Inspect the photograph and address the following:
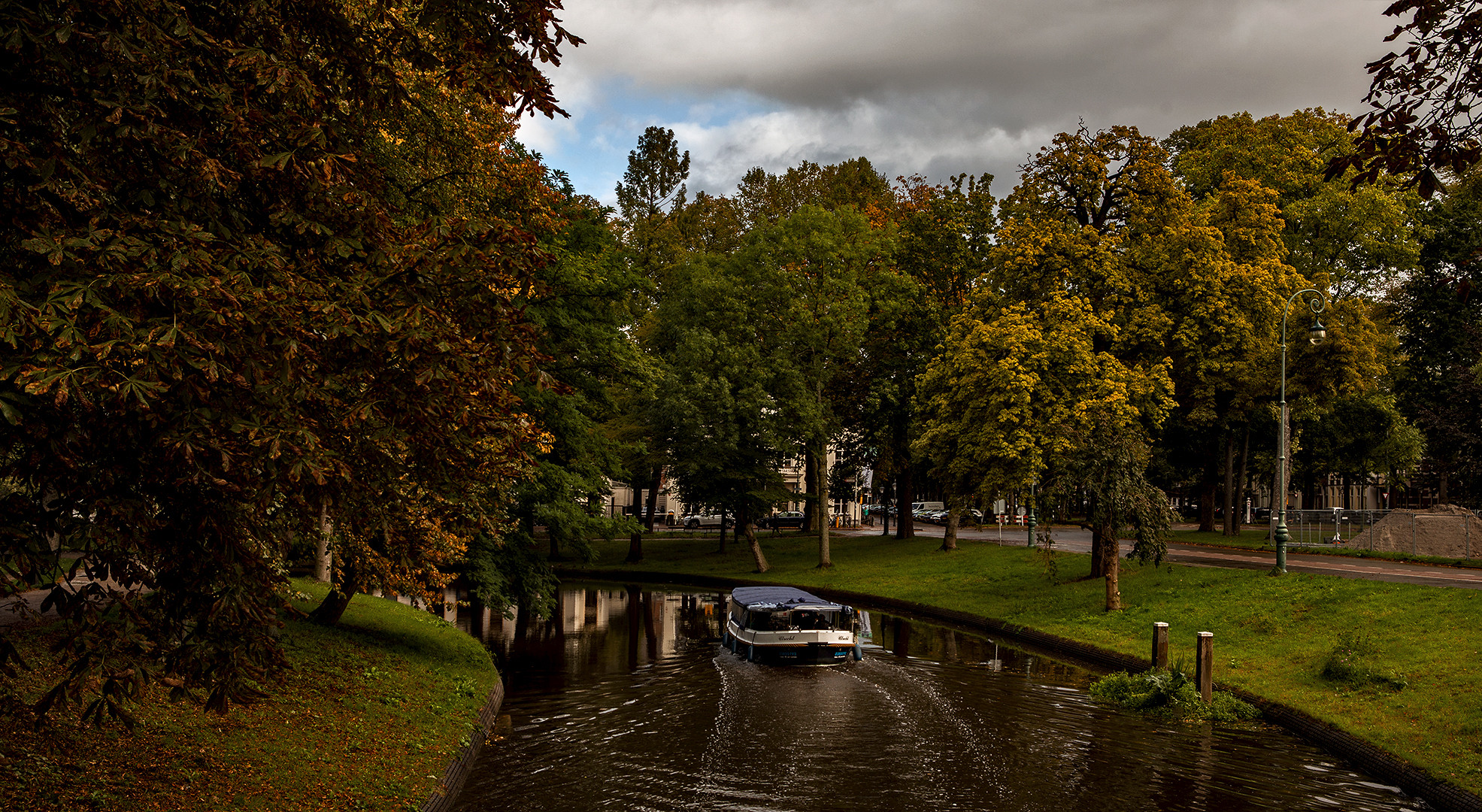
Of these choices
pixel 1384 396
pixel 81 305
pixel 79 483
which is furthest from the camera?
pixel 1384 396

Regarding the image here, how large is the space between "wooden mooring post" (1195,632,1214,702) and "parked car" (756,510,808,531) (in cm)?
5782

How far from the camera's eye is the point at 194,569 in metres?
8.01

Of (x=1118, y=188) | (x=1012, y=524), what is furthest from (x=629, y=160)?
(x=1118, y=188)

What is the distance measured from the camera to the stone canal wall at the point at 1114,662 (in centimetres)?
1647

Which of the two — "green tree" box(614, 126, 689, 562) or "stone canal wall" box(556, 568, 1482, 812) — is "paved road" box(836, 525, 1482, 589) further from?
"green tree" box(614, 126, 689, 562)

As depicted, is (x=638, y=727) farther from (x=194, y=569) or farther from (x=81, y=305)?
(x=81, y=305)

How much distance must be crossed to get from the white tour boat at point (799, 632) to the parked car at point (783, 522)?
49.7 meters

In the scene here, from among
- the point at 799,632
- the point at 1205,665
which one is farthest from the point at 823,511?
the point at 1205,665

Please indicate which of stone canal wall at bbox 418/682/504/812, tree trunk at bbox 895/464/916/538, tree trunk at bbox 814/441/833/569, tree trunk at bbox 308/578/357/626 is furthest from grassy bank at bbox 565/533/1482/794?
tree trunk at bbox 308/578/357/626

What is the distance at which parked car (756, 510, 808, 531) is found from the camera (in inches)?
3207

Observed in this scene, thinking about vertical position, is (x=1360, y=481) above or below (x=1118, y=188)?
below

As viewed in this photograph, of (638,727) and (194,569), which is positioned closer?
(194,569)

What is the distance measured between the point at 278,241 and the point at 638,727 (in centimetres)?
1485

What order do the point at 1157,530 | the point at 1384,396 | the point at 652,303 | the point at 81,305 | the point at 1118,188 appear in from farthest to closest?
1. the point at 652,303
2. the point at 1384,396
3. the point at 1118,188
4. the point at 1157,530
5. the point at 81,305
